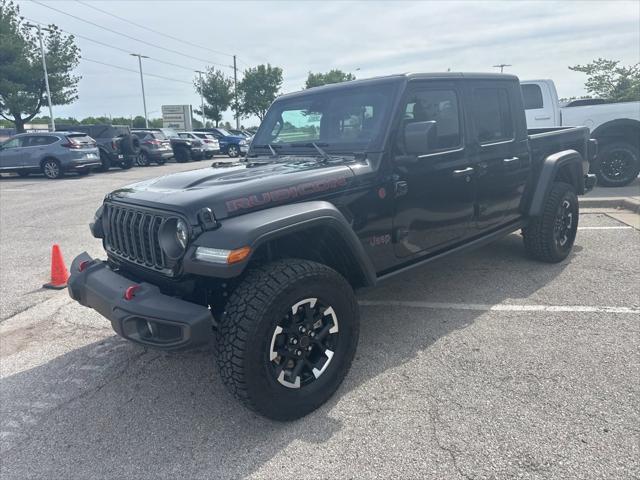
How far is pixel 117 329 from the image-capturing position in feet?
8.15

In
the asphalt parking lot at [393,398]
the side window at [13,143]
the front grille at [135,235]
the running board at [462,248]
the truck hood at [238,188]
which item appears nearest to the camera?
the asphalt parking lot at [393,398]

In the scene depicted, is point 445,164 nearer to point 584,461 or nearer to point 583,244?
point 584,461

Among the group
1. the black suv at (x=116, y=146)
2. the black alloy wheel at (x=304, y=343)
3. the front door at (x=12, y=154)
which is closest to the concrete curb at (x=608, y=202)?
the black alloy wheel at (x=304, y=343)

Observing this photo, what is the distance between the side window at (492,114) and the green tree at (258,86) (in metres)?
43.0

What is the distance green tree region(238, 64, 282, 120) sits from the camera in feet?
148

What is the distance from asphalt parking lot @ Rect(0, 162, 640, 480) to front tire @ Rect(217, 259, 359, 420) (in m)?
0.19

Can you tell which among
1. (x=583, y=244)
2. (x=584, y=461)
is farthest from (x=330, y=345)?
(x=583, y=244)

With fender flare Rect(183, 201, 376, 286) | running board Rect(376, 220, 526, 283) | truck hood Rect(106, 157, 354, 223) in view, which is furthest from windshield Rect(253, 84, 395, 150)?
running board Rect(376, 220, 526, 283)

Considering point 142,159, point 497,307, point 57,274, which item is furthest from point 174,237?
point 142,159

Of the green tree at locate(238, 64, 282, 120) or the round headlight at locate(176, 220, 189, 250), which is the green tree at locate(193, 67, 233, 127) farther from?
the round headlight at locate(176, 220, 189, 250)

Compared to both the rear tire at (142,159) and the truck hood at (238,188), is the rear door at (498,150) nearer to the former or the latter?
the truck hood at (238,188)

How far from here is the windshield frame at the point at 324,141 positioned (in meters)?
3.26

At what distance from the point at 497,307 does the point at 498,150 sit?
1384 millimetres

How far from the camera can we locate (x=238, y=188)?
2619 millimetres
